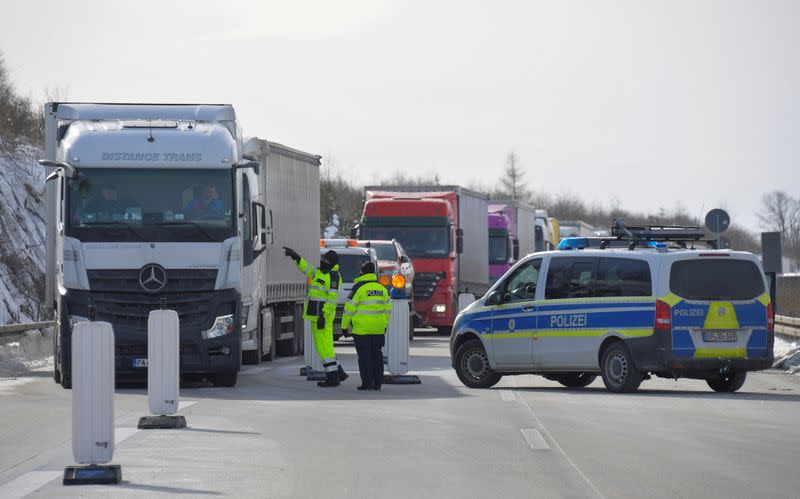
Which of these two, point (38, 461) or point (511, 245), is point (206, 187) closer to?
point (38, 461)

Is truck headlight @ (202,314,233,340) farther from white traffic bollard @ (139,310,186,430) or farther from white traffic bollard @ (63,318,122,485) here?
white traffic bollard @ (63,318,122,485)

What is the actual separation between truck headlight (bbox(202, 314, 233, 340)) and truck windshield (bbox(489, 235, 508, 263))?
1148 inches

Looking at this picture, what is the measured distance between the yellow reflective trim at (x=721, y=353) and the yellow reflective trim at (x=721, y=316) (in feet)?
0.96

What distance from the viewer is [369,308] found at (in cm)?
1997

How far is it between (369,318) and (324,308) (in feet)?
3.69

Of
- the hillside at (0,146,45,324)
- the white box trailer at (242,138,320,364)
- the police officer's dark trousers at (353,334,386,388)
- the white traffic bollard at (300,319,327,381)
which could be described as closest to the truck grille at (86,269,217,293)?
the white box trailer at (242,138,320,364)

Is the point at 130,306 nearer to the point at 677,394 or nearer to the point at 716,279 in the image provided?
the point at 677,394

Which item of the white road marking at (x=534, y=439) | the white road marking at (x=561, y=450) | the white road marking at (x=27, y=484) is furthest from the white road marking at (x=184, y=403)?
the white road marking at (x=27, y=484)

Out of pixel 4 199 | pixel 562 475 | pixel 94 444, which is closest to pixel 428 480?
pixel 562 475

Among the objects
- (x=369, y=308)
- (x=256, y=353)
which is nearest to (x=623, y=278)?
(x=369, y=308)

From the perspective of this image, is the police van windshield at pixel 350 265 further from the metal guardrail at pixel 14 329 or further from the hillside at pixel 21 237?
the hillside at pixel 21 237

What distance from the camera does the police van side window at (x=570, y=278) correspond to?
20.0 m

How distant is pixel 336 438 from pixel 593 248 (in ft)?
26.4

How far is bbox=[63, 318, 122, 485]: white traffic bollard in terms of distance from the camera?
10.7 meters
